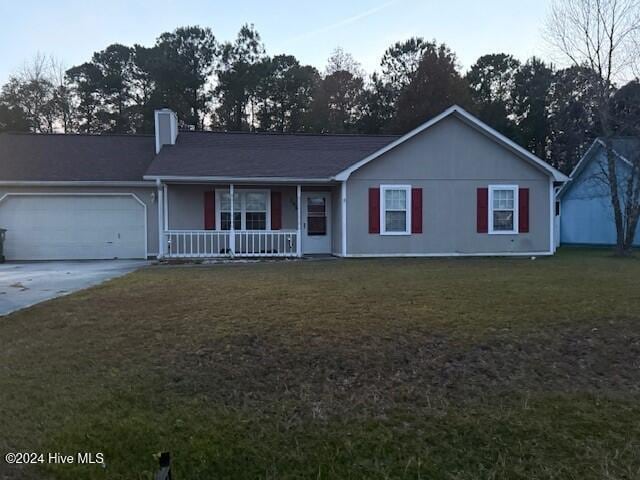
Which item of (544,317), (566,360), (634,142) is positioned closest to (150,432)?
(566,360)

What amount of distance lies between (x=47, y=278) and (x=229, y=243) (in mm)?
5644

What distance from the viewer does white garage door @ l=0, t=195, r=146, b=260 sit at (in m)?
16.3

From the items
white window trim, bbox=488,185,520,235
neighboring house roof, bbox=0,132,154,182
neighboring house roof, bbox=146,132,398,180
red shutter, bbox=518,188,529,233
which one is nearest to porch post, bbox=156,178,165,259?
neighboring house roof, bbox=146,132,398,180

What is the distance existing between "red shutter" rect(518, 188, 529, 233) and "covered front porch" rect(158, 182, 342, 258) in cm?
564

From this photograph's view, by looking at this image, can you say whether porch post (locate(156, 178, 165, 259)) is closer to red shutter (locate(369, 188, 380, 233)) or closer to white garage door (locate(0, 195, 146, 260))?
white garage door (locate(0, 195, 146, 260))

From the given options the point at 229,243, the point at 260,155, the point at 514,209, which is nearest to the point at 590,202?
the point at 514,209

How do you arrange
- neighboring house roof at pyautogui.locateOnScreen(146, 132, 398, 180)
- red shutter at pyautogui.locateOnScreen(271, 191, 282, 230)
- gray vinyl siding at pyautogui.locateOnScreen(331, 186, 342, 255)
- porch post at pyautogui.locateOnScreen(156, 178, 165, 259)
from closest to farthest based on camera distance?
porch post at pyautogui.locateOnScreen(156, 178, 165, 259) → neighboring house roof at pyautogui.locateOnScreen(146, 132, 398, 180) → gray vinyl siding at pyautogui.locateOnScreen(331, 186, 342, 255) → red shutter at pyautogui.locateOnScreen(271, 191, 282, 230)

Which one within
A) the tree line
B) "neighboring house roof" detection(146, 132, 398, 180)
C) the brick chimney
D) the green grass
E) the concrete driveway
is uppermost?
the tree line

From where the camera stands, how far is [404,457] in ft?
11.0

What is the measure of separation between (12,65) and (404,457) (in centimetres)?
3913

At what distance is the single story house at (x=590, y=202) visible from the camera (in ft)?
72.9

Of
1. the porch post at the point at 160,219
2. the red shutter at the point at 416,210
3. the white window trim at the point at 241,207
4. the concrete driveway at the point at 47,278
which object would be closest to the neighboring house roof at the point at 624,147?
the red shutter at the point at 416,210

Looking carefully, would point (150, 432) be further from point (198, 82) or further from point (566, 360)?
point (198, 82)

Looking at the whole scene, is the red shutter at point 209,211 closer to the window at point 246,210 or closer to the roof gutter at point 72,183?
the window at point 246,210
